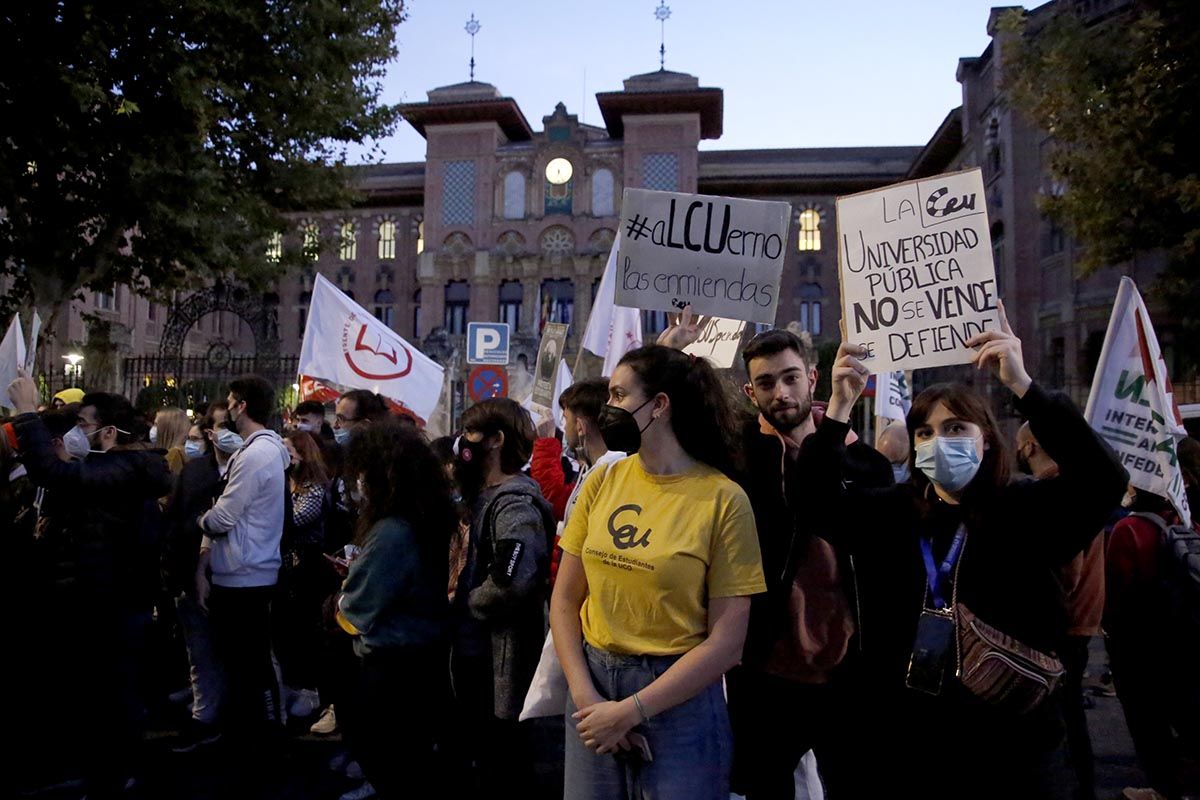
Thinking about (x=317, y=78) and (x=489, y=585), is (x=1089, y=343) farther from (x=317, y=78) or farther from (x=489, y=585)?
(x=489, y=585)

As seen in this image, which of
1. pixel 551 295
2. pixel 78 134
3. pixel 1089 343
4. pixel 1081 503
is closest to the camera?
pixel 1081 503

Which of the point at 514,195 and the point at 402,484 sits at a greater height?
the point at 514,195

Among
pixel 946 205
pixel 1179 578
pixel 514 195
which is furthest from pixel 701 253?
pixel 514 195

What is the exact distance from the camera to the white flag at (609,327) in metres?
6.98

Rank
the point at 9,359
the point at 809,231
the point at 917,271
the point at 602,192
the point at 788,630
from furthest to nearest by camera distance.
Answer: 1. the point at 809,231
2. the point at 602,192
3. the point at 9,359
4. the point at 917,271
5. the point at 788,630

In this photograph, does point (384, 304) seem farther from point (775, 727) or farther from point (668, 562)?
point (668, 562)

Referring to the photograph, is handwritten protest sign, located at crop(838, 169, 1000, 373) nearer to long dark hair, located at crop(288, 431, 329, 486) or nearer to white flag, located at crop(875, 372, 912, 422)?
white flag, located at crop(875, 372, 912, 422)

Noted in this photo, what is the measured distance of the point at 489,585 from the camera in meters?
3.72

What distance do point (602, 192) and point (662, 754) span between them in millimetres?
42883

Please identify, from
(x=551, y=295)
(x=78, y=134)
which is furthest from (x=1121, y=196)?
(x=551, y=295)

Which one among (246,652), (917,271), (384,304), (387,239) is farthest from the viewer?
(387,239)

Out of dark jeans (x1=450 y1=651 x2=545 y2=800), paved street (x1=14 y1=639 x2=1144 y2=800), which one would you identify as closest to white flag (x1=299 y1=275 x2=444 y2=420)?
paved street (x1=14 y1=639 x2=1144 y2=800)

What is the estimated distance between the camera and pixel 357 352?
8562 millimetres

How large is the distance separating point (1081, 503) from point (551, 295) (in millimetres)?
42175
